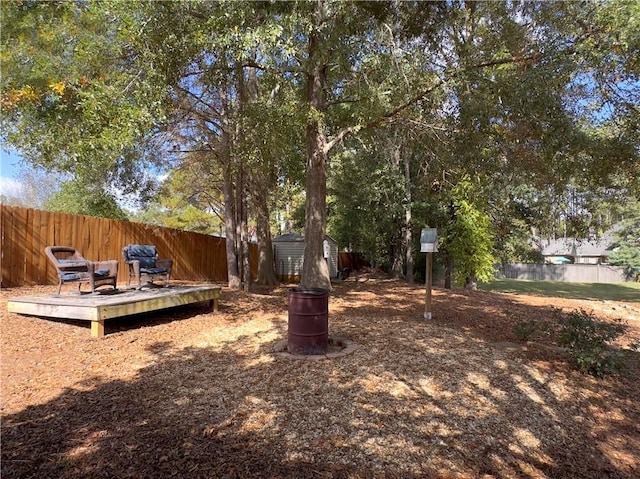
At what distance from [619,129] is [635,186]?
4.98ft

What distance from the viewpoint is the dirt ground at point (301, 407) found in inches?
110

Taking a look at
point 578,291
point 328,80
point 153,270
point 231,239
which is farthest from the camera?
point 578,291

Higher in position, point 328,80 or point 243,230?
point 328,80

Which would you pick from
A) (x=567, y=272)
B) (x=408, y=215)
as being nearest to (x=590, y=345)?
(x=408, y=215)

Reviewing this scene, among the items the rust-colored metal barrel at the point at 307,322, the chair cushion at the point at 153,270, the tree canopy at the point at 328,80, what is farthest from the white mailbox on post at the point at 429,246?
the chair cushion at the point at 153,270

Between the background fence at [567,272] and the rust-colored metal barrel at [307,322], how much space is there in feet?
111

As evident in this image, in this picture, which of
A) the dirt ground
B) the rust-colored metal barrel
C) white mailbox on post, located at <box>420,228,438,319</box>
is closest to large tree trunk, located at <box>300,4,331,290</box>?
white mailbox on post, located at <box>420,228,438,319</box>

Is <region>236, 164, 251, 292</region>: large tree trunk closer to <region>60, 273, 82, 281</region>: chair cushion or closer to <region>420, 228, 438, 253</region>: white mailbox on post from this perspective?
<region>60, 273, 82, 281</region>: chair cushion

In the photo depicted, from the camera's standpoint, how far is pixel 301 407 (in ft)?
11.8

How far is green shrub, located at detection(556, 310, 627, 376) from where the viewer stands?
471 cm

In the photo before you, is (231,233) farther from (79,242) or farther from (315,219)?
(79,242)

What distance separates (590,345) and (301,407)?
3747 millimetres

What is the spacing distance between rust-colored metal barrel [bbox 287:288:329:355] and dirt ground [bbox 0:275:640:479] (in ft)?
0.91

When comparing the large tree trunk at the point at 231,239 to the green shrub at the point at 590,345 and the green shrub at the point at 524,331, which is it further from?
the green shrub at the point at 590,345
